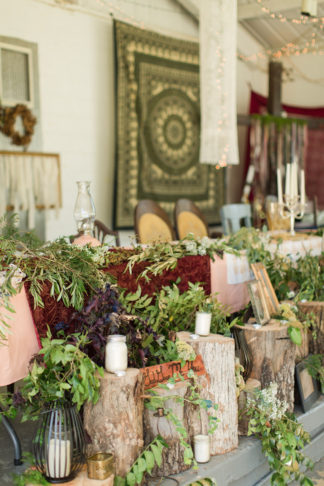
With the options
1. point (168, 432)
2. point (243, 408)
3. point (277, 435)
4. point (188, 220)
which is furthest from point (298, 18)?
point (168, 432)

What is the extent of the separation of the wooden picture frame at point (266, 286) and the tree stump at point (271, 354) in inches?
10.7

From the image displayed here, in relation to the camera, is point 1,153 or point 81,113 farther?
point 81,113

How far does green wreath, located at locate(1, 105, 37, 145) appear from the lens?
4977 millimetres

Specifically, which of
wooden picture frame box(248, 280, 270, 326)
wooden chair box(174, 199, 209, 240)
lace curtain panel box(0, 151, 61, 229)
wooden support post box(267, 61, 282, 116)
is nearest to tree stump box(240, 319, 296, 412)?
wooden picture frame box(248, 280, 270, 326)

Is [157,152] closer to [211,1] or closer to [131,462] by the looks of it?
[211,1]

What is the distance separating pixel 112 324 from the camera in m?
2.07

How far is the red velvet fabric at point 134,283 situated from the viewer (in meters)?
2.13

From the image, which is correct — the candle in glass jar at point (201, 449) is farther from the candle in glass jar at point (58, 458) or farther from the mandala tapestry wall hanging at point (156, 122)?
the mandala tapestry wall hanging at point (156, 122)

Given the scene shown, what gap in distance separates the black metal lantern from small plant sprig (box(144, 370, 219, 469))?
0.31 metres

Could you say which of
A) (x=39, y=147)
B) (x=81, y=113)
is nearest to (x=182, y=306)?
(x=39, y=147)

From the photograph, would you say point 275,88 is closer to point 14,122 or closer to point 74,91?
point 74,91

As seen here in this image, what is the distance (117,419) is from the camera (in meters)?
1.89

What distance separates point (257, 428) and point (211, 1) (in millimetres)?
3452

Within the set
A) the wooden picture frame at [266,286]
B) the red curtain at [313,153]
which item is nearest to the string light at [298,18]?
the red curtain at [313,153]
